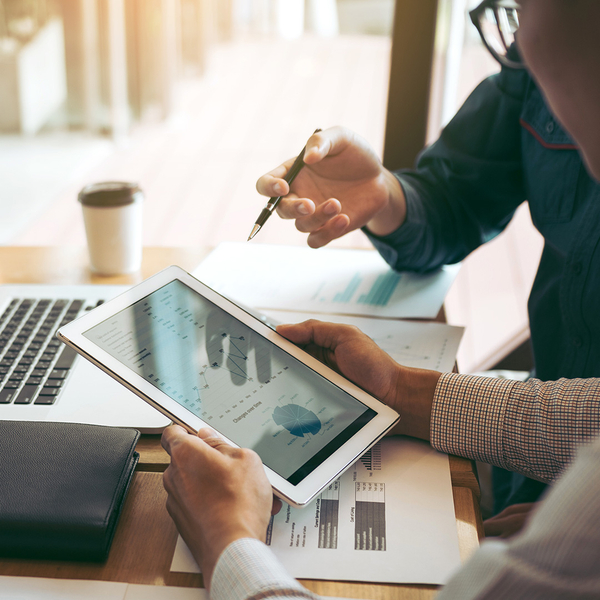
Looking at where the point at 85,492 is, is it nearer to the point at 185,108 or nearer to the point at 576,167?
the point at 576,167

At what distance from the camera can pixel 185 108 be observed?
3.85 m

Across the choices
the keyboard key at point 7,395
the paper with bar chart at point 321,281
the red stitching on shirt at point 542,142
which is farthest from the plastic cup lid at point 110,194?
the red stitching on shirt at point 542,142

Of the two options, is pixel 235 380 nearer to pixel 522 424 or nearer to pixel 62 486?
pixel 62 486

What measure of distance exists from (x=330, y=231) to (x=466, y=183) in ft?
1.01

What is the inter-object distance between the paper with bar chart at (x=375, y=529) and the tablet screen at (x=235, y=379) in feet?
0.14

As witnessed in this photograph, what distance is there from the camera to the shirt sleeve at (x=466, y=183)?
0.99 metres

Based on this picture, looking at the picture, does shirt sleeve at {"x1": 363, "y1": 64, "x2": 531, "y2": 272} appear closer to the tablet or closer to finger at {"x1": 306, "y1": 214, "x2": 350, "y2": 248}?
finger at {"x1": 306, "y1": 214, "x2": 350, "y2": 248}

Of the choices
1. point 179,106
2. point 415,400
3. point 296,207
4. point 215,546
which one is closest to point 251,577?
point 215,546

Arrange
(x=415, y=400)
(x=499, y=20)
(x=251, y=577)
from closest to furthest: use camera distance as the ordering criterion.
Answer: (x=251, y=577), (x=415, y=400), (x=499, y=20)

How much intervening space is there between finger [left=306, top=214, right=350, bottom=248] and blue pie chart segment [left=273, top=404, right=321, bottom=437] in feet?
1.09

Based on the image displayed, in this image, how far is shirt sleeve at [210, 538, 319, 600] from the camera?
0.45 metres

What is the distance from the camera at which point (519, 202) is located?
1.08 metres

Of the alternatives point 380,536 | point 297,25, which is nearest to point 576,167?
point 380,536

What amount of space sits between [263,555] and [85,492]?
0.16 m
